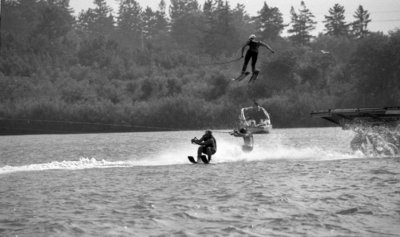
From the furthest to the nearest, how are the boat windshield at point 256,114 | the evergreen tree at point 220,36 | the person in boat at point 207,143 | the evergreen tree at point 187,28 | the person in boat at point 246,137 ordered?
the evergreen tree at point 187,28
the evergreen tree at point 220,36
the boat windshield at point 256,114
the person in boat at point 246,137
the person in boat at point 207,143

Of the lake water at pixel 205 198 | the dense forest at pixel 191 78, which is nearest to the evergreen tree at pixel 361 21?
the dense forest at pixel 191 78

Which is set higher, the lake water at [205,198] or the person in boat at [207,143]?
the person in boat at [207,143]

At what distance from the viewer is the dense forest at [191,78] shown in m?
101

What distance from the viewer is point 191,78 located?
122688mm

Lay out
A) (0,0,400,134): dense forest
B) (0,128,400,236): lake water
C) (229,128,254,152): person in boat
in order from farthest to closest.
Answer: (0,0,400,134): dense forest → (229,128,254,152): person in boat → (0,128,400,236): lake water

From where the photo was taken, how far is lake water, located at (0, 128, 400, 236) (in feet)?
58.9

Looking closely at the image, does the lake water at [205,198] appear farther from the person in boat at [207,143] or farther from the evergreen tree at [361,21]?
the evergreen tree at [361,21]

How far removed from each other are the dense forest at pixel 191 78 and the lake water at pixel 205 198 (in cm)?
4483

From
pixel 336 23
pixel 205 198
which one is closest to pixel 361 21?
pixel 336 23

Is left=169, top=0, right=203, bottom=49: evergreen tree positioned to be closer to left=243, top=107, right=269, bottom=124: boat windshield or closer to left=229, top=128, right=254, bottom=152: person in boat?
left=243, top=107, right=269, bottom=124: boat windshield

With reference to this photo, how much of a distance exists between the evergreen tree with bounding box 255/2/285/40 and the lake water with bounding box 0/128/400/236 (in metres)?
108

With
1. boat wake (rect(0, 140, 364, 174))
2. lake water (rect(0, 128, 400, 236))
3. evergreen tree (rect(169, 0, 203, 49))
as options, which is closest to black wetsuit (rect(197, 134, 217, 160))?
lake water (rect(0, 128, 400, 236))

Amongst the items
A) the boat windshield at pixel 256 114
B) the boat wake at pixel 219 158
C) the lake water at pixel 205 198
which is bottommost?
the lake water at pixel 205 198

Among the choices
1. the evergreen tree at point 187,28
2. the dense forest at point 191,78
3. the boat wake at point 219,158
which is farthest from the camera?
the evergreen tree at point 187,28
